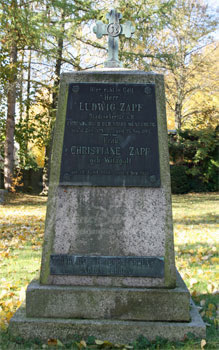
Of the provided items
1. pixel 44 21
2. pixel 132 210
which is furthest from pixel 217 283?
pixel 44 21

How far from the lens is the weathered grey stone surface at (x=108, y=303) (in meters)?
2.90

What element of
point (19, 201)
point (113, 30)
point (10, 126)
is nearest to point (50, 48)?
point (10, 126)

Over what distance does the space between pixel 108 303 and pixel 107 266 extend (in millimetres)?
285

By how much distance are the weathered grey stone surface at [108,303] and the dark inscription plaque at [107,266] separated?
127mm

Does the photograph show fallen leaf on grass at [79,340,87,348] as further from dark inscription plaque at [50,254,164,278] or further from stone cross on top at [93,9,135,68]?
stone cross on top at [93,9,135,68]

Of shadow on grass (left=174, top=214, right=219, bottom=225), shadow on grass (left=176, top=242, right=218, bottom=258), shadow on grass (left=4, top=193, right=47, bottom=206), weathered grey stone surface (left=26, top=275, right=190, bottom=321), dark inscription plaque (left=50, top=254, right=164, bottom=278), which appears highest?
shadow on grass (left=4, top=193, right=47, bottom=206)

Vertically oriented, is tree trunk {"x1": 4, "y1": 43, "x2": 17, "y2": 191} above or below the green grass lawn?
above

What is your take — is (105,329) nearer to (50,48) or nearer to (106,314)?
(106,314)

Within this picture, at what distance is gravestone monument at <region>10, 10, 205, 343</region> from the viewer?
114 inches

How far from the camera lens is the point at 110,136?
3.16 metres

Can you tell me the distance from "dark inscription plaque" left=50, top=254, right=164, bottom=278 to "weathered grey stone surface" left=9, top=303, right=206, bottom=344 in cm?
37

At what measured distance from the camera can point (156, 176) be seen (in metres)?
3.08

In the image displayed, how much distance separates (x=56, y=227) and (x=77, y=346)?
919 mm

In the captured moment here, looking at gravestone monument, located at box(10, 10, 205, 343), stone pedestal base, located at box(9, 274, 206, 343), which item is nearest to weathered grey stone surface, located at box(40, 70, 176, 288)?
gravestone monument, located at box(10, 10, 205, 343)
